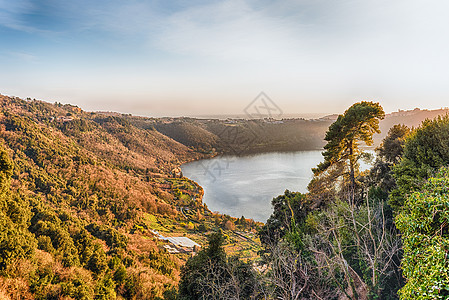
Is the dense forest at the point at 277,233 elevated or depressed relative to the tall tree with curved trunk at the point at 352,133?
depressed

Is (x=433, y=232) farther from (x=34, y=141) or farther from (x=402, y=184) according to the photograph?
(x=34, y=141)

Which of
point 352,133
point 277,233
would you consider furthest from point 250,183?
point 352,133

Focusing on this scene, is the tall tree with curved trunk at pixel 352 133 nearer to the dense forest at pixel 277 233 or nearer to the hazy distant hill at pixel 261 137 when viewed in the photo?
the dense forest at pixel 277 233

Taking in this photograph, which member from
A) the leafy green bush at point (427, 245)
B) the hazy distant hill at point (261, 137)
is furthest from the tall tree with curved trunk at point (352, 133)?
the hazy distant hill at point (261, 137)

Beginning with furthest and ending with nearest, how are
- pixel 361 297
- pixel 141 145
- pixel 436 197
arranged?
pixel 141 145
pixel 361 297
pixel 436 197

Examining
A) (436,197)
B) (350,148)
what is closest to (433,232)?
(436,197)

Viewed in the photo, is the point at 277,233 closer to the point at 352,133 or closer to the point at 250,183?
the point at 352,133
